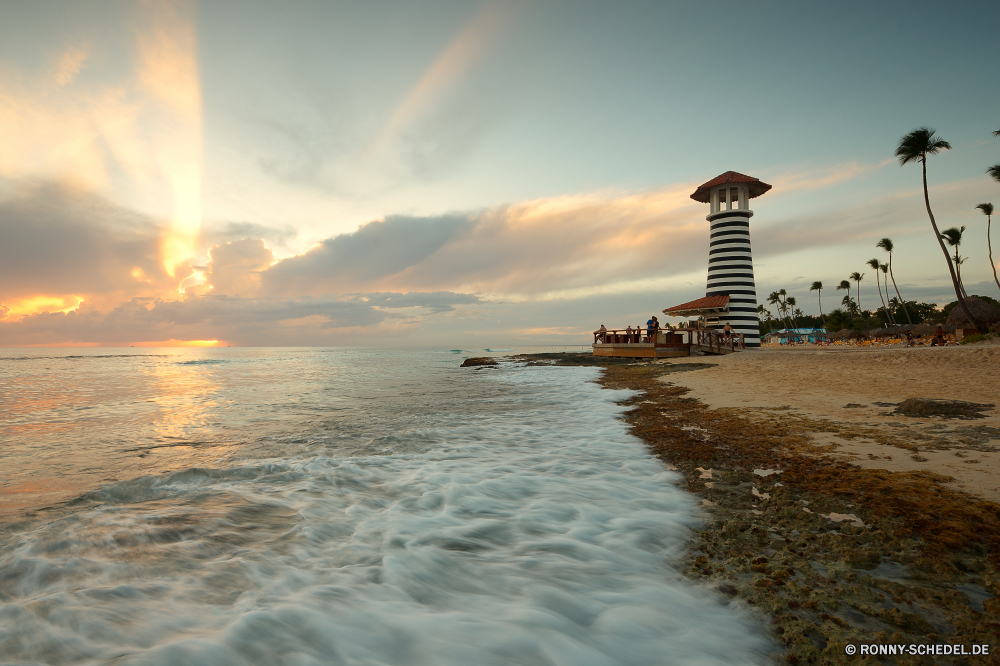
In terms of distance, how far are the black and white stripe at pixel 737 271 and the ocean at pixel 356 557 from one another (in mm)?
31147

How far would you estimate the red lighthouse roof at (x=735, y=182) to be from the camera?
34.4m

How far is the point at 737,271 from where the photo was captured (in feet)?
112

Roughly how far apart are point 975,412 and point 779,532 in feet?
21.2

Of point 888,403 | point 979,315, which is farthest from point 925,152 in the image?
point 888,403

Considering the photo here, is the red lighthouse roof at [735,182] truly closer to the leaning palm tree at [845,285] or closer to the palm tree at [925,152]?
the palm tree at [925,152]

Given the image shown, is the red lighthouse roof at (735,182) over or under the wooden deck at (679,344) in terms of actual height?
over

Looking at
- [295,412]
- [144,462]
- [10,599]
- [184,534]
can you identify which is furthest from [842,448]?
[295,412]

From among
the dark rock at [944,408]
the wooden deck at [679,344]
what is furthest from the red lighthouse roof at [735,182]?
the dark rock at [944,408]

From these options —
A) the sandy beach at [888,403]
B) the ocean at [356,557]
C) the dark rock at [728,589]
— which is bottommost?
the ocean at [356,557]

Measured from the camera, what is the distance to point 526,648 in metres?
2.68

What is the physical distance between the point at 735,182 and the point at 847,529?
1496 inches

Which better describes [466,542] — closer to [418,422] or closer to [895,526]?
[895,526]

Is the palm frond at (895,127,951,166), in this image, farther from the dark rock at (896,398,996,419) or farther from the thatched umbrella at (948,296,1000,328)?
the dark rock at (896,398,996,419)

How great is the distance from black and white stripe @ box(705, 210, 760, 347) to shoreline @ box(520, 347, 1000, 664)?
1160 inches
